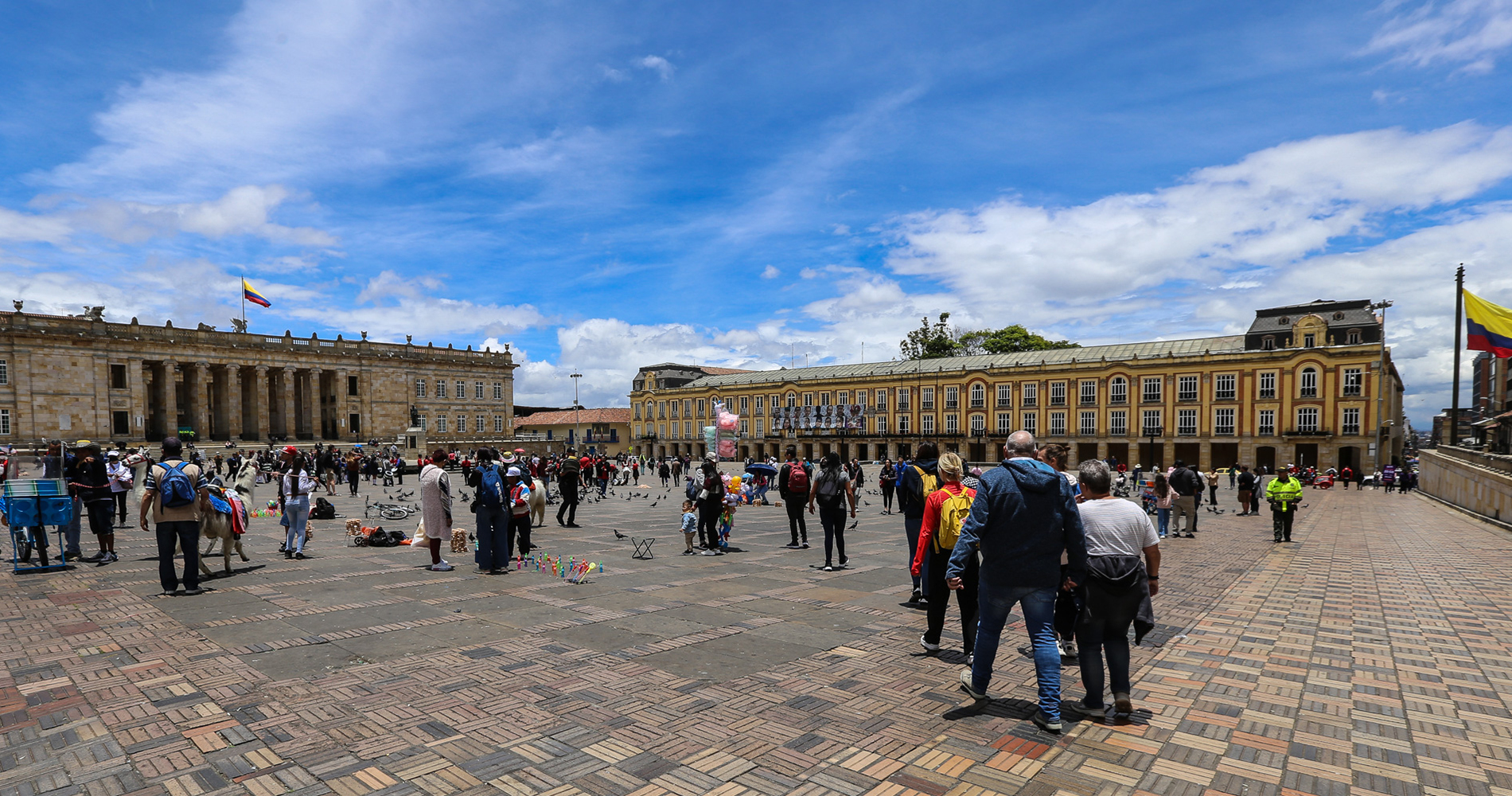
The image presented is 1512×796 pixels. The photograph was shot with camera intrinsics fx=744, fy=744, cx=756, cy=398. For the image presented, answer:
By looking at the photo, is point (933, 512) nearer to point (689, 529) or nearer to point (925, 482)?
point (925, 482)

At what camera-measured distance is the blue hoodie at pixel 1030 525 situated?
14.2ft

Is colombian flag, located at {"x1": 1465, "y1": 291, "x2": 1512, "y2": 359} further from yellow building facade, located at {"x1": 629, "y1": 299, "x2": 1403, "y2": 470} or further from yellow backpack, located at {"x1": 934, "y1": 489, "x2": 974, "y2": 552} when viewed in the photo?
yellow building facade, located at {"x1": 629, "y1": 299, "x2": 1403, "y2": 470}

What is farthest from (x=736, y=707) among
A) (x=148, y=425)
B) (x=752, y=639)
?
(x=148, y=425)

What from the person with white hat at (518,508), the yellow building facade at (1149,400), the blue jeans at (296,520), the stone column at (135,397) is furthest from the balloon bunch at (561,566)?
the stone column at (135,397)

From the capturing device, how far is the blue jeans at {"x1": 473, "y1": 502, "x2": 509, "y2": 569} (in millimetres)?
9539

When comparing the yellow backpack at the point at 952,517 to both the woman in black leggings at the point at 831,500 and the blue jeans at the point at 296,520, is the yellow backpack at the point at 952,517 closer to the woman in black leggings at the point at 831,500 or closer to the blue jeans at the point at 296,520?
the woman in black leggings at the point at 831,500

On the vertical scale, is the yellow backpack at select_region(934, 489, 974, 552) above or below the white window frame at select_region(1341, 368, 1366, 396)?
below

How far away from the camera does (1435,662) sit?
598 centimetres

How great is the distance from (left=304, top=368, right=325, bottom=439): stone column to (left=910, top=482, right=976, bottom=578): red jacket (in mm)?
68438

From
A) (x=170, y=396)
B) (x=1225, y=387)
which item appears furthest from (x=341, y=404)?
(x=1225, y=387)

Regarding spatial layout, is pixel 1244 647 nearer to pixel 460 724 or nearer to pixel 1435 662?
pixel 1435 662

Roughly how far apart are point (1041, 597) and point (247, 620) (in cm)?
693

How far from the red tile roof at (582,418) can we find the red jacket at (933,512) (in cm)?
9160

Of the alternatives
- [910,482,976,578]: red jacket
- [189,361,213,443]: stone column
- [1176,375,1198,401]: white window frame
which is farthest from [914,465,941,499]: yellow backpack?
[189,361,213,443]: stone column
